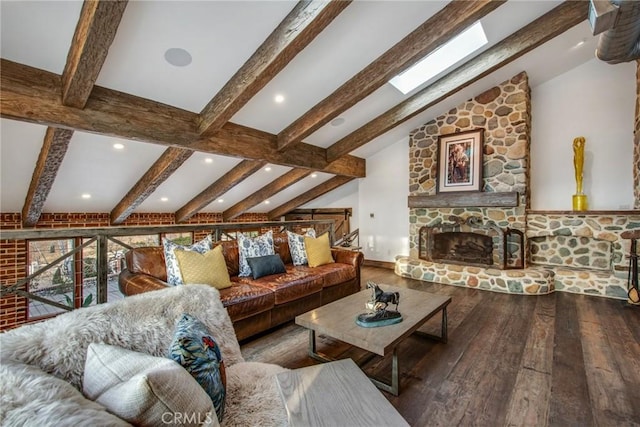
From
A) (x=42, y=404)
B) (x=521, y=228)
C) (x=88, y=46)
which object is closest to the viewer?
(x=42, y=404)

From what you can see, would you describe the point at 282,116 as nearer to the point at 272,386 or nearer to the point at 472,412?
the point at 272,386

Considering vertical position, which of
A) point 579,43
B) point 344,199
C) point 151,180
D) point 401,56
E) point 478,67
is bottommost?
point 344,199

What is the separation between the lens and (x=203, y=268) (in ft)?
8.98

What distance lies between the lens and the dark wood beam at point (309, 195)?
662cm

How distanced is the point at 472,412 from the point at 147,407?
76.7 inches

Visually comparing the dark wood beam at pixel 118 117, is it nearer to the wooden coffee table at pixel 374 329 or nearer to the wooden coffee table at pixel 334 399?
the wooden coffee table at pixel 374 329

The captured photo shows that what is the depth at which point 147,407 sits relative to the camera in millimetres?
767

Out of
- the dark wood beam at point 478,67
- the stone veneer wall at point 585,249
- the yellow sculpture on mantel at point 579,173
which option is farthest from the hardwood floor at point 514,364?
the dark wood beam at point 478,67

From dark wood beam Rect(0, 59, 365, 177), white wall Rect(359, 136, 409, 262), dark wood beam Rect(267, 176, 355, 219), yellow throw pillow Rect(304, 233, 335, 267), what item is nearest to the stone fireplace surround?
white wall Rect(359, 136, 409, 262)

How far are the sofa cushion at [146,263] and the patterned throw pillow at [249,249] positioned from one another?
0.84 metres

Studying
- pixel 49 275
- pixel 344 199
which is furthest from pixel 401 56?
pixel 49 275

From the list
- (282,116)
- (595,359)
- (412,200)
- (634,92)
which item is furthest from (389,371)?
(634,92)

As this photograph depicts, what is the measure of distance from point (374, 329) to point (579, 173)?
4.58 m

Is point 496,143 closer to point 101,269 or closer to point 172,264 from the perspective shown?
point 172,264
